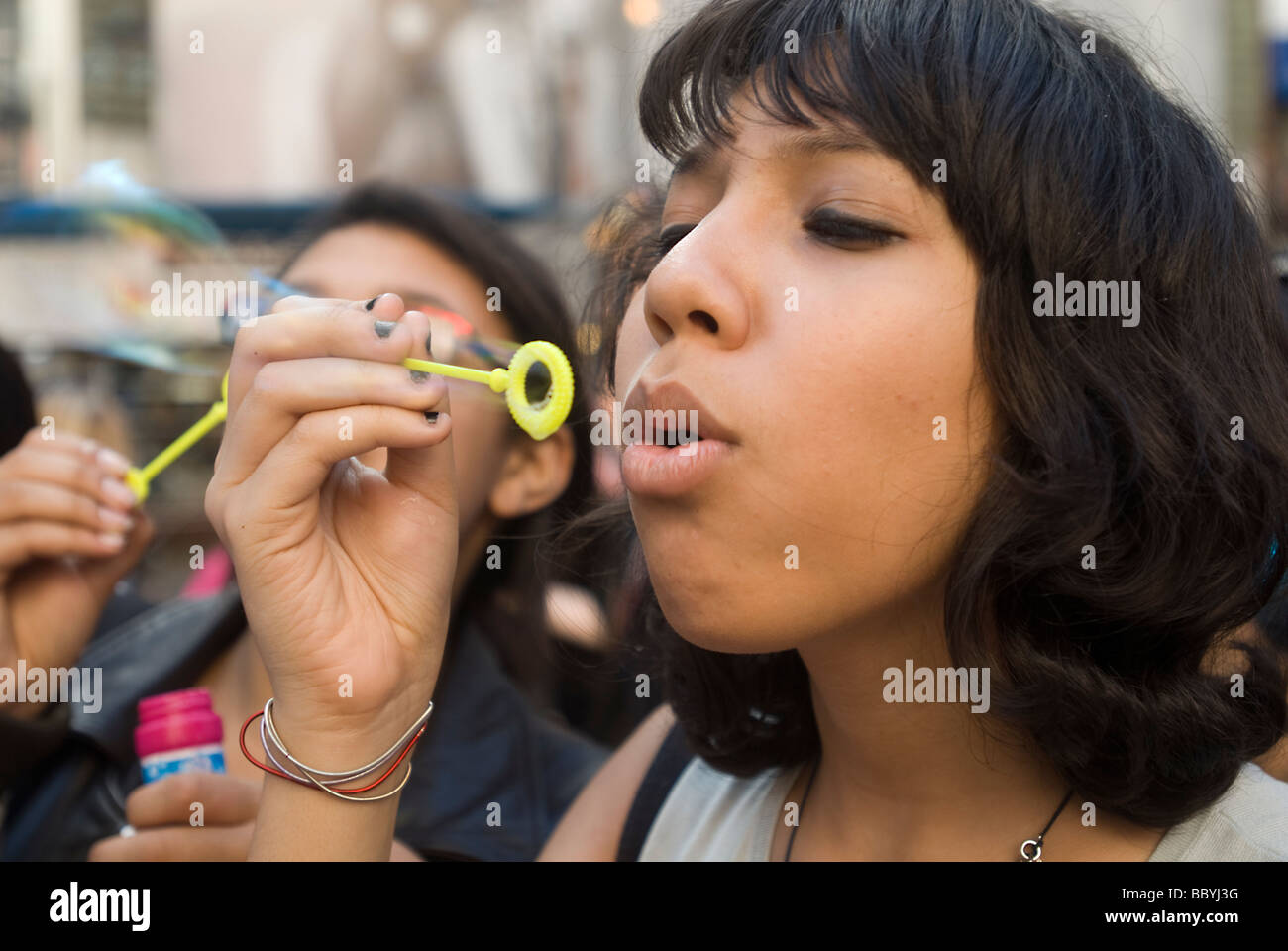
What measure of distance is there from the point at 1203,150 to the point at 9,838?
7.39 feet

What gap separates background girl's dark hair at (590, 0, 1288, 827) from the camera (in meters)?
1.19

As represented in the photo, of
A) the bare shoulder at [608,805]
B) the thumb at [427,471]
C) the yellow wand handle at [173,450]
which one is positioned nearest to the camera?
the thumb at [427,471]

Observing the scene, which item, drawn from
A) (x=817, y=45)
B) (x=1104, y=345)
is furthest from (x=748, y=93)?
(x=1104, y=345)

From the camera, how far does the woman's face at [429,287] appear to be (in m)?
2.12

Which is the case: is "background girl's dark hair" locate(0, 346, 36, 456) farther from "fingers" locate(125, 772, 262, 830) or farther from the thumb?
the thumb

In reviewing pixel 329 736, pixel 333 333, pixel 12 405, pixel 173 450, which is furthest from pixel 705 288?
pixel 12 405

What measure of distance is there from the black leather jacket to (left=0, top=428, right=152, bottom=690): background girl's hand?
154 millimetres

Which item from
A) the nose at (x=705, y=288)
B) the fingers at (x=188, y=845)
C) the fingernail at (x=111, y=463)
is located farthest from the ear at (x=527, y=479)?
the nose at (x=705, y=288)

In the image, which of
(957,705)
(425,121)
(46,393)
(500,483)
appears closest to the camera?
(957,705)

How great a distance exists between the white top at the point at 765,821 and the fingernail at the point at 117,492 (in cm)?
107

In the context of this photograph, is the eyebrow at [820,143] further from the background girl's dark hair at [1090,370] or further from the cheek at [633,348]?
the cheek at [633,348]

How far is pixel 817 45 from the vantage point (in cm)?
124

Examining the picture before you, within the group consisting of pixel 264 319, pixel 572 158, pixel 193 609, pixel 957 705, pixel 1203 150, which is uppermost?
pixel 572 158
